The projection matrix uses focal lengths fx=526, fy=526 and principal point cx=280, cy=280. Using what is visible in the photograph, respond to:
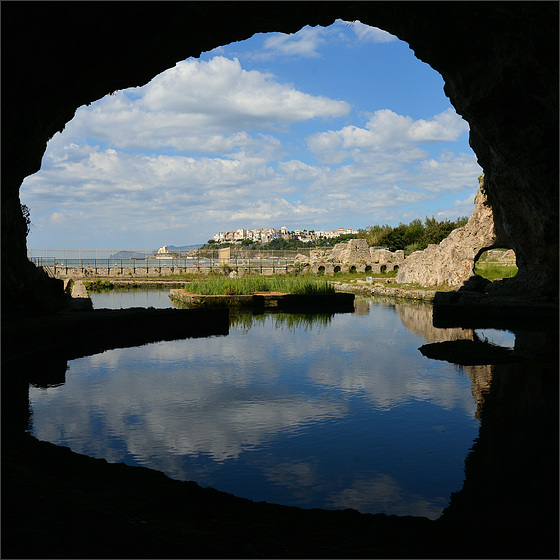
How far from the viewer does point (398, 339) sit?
13.9 metres

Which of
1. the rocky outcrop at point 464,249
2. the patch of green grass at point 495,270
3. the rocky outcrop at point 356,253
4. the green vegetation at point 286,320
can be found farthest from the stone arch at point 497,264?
the green vegetation at point 286,320

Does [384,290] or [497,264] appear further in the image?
[497,264]

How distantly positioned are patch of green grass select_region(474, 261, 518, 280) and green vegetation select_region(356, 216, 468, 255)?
10.1m

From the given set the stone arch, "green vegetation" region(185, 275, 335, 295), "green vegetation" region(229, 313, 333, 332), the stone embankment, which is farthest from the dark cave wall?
the stone arch

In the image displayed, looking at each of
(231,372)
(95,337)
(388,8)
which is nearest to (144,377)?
(231,372)

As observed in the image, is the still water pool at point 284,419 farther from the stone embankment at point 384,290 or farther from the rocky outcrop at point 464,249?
the rocky outcrop at point 464,249

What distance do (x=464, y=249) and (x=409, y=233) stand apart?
25326 mm

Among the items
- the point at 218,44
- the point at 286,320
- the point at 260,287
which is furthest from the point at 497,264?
the point at 218,44

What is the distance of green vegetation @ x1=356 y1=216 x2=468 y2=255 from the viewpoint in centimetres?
4888

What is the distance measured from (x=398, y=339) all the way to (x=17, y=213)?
1032cm

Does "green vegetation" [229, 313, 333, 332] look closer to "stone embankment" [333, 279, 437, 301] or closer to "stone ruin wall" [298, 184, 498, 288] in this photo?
"stone embankment" [333, 279, 437, 301]

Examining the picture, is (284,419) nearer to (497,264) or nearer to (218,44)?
(218,44)

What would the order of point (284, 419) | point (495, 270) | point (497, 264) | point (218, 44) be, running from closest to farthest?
point (284, 419) < point (218, 44) < point (495, 270) < point (497, 264)

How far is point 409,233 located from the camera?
5328 cm
